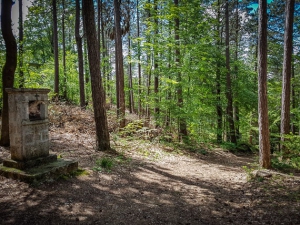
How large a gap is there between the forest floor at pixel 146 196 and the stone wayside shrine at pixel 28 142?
272 mm

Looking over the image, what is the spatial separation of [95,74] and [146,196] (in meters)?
4.72

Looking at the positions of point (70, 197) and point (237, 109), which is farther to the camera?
point (237, 109)

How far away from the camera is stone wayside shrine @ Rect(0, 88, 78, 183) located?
16.0 ft

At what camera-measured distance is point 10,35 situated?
6574 mm

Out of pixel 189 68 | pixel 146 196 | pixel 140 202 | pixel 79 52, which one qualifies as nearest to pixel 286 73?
pixel 189 68

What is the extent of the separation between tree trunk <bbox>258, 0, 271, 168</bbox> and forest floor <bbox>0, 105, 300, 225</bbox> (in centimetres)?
108

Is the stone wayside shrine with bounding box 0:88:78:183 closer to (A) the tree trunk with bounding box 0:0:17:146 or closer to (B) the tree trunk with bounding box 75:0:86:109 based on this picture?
(A) the tree trunk with bounding box 0:0:17:146

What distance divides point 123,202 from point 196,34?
9.37 m

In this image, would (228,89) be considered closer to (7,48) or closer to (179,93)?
(179,93)

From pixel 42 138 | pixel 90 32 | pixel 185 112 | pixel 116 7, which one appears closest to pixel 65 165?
pixel 42 138

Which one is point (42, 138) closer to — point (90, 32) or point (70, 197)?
point (70, 197)

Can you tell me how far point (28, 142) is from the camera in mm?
5090

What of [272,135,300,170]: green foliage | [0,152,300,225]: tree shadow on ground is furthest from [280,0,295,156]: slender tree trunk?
[0,152,300,225]: tree shadow on ground

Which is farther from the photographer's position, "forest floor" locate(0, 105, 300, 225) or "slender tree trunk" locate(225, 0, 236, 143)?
"slender tree trunk" locate(225, 0, 236, 143)
